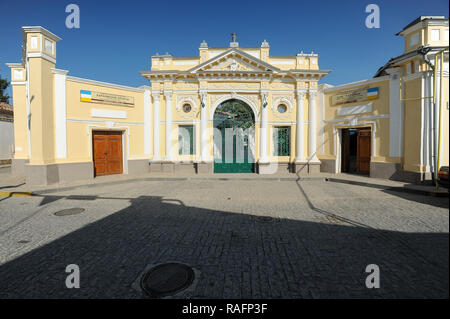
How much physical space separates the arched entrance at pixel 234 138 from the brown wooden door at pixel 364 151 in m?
6.60

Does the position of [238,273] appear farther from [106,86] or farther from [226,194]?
[106,86]

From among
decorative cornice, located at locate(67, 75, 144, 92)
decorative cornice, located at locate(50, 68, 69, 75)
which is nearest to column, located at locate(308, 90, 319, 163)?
decorative cornice, located at locate(67, 75, 144, 92)

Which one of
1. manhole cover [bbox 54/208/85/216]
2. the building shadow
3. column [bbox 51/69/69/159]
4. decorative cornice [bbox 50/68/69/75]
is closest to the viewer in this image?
the building shadow

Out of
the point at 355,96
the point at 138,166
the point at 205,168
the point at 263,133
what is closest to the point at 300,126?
the point at 263,133

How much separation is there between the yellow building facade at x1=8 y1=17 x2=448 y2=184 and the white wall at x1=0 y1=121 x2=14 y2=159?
10.4m

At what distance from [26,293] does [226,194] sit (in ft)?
22.1

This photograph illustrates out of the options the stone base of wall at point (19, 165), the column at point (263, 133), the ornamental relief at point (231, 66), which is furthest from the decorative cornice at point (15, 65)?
the column at point (263, 133)

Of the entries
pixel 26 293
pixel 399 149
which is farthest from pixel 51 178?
pixel 399 149

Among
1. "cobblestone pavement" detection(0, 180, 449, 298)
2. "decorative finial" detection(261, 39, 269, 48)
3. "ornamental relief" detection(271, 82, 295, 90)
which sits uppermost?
"decorative finial" detection(261, 39, 269, 48)

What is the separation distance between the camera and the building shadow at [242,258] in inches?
116

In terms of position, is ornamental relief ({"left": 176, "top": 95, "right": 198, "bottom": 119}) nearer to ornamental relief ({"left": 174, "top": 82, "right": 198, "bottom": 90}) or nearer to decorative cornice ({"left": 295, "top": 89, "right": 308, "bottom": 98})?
ornamental relief ({"left": 174, "top": 82, "right": 198, "bottom": 90})

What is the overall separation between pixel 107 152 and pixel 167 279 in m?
12.5

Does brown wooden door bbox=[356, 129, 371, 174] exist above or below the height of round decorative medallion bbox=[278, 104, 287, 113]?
below

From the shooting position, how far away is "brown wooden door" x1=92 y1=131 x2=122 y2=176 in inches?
529
